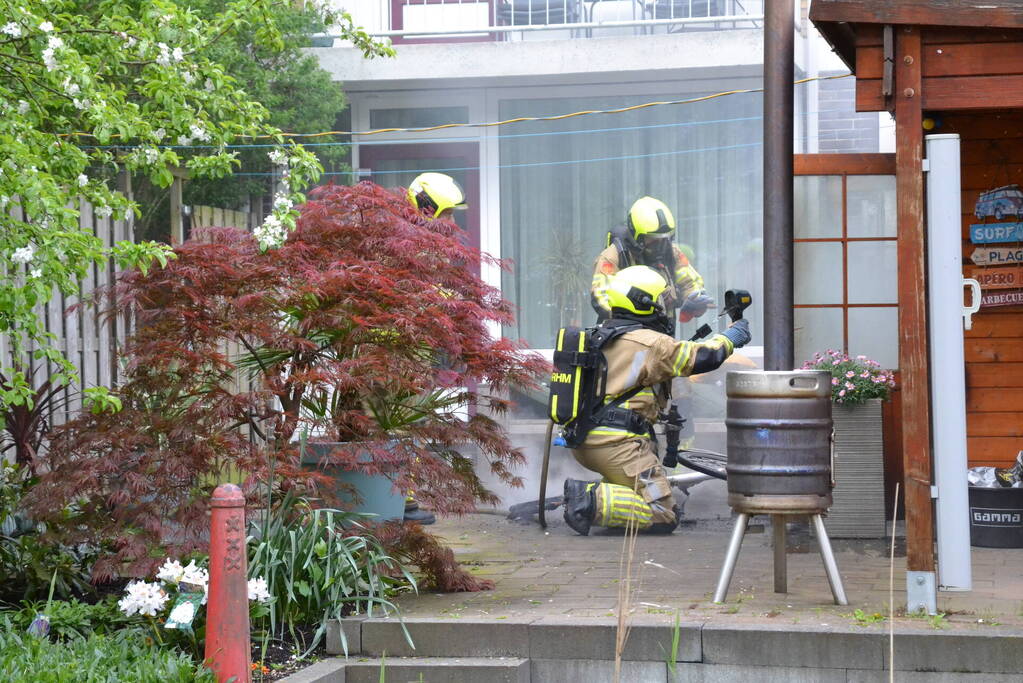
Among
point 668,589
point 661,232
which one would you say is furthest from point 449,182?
point 668,589

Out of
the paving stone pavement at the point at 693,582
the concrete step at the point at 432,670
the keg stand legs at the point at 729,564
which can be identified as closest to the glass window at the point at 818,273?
the paving stone pavement at the point at 693,582

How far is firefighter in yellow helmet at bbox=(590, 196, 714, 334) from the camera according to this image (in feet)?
32.0

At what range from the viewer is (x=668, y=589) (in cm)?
634

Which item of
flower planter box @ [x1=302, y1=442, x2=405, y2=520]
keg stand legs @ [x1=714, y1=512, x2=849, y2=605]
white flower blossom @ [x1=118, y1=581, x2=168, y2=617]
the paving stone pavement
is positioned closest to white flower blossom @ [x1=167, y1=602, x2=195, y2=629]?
white flower blossom @ [x1=118, y1=581, x2=168, y2=617]

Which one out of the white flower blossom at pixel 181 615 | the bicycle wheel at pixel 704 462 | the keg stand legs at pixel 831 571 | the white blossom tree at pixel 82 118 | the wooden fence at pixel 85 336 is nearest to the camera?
the white blossom tree at pixel 82 118

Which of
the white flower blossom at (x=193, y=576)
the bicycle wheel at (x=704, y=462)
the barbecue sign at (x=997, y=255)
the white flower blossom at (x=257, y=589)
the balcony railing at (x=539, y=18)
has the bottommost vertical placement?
the white flower blossom at (x=257, y=589)

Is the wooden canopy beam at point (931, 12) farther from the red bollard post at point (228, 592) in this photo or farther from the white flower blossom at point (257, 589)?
the white flower blossom at point (257, 589)

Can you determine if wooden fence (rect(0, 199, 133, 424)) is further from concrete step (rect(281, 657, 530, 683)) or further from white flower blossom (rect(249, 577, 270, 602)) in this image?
concrete step (rect(281, 657, 530, 683))

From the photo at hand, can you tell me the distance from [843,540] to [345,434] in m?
3.24

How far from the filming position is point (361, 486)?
6812mm

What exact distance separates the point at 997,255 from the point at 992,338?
21.0 inches

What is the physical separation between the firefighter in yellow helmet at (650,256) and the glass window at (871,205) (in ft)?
6.06

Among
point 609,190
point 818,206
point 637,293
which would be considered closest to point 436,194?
point 637,293

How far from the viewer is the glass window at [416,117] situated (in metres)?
12.6
